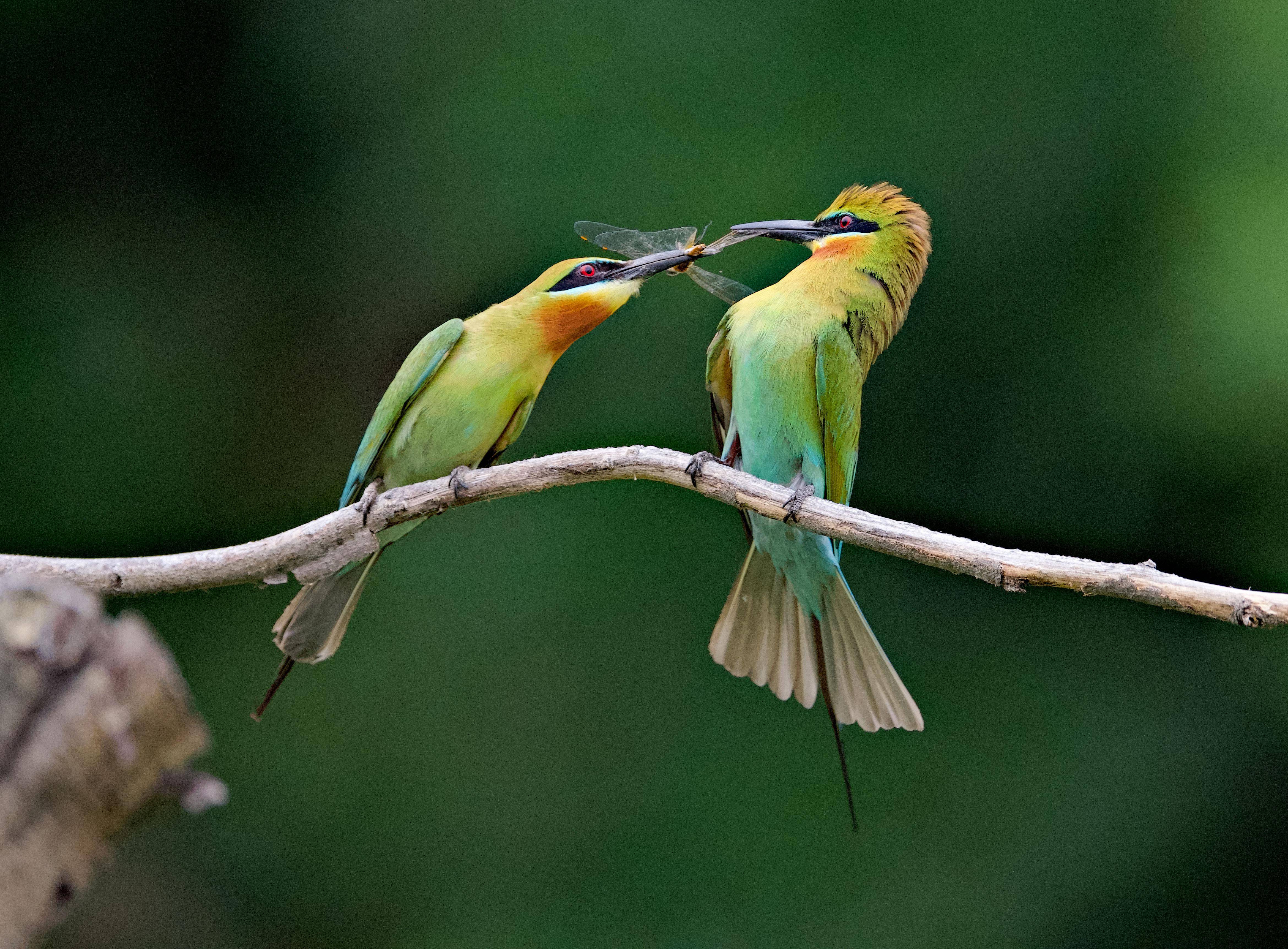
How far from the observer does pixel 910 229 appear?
2.32m

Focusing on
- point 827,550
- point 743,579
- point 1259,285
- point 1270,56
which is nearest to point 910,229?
point 827,550

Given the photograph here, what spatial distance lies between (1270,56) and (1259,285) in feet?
2.63

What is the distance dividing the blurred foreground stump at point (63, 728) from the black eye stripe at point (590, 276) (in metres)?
1.30

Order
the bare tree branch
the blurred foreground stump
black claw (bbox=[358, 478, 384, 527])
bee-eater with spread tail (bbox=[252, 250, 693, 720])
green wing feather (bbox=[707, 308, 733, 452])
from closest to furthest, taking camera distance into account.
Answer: the blurred foreground stump < the bare tree branch < black claw (bbox=[358, 478, 384, 527]) < bee-eater with spread tail (bbox=[252, 250, 693, 720]) < green wing feather (bbox=[707, 308, 733, 452])

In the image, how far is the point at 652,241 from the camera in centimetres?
221

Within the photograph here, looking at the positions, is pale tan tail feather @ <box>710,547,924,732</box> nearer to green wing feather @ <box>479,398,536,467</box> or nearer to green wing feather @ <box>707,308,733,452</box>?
green wing feather @ <box>707,308,733,452</box>

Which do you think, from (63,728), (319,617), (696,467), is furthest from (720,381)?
(63,728)

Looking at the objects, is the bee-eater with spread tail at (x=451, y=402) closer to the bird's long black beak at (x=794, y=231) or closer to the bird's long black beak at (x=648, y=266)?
the bird's long black beak at (x=648, y=266)

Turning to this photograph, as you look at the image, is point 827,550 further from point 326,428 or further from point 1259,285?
point 1259,285

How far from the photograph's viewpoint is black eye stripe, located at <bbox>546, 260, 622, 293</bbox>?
209 centimetres

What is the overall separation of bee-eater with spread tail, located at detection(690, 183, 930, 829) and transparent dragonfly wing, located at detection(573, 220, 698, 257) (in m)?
0.13

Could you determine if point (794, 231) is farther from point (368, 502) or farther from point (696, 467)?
point (368, 502)

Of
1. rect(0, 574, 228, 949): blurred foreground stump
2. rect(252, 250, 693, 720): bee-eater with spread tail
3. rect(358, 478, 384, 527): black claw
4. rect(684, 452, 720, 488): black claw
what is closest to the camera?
rect(0, 574, 228, 949): blurred foreground stump

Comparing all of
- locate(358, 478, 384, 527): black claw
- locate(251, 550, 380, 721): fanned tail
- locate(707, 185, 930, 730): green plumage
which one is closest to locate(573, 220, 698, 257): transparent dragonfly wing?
locate(707, 185, 930, 730): green plumage
